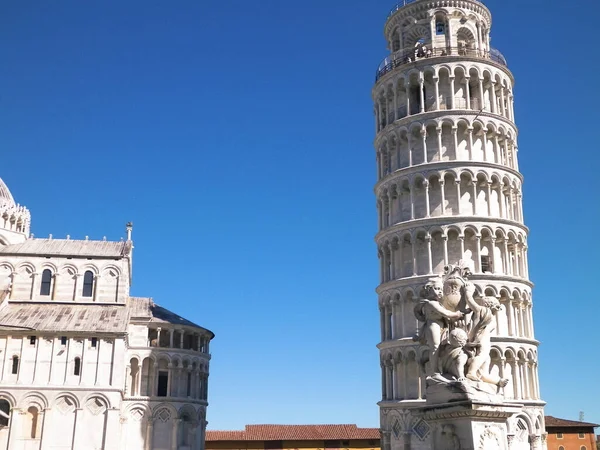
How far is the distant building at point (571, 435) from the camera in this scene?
77.6 meters

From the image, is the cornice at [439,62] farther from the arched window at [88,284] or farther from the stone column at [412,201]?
the arched window at [88,284]

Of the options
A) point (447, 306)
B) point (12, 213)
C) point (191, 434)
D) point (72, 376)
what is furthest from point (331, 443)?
point (447, 306)

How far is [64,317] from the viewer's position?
55344 mm

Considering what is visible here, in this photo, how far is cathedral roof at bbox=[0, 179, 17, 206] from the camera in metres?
64.4

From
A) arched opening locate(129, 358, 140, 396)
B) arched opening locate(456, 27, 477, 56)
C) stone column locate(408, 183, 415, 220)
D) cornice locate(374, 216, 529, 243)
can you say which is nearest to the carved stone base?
cornice locate(374, 216, 529, 243)

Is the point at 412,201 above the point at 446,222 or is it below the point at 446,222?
above

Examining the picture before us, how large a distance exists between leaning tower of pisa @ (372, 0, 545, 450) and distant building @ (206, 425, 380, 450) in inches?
1230

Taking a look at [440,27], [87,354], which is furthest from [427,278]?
[87,354]

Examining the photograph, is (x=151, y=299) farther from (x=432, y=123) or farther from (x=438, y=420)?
(x=438, y=420)

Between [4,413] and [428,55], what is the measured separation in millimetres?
41024

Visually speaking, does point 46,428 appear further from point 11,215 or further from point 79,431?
point 11,215

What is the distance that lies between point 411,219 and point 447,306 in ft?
120

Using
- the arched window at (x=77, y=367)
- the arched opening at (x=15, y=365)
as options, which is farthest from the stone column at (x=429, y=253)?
the arched opening at (x=15, y=365)

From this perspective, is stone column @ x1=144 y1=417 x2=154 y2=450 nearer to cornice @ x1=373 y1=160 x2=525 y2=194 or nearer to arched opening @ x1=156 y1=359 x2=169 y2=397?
arched opening @ x1=156 y1=359 x2=169 y2=397
